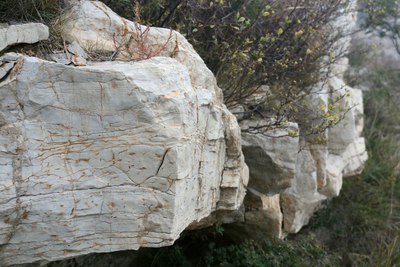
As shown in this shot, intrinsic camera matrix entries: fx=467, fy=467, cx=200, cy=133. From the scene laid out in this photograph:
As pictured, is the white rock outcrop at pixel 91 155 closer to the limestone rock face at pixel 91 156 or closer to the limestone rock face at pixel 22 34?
the limestone rock face at pixel 91 156

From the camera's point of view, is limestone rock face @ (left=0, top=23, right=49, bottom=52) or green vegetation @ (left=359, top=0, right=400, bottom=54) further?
green vegetation @ (left=359, top=0, right=400, bottom=54)

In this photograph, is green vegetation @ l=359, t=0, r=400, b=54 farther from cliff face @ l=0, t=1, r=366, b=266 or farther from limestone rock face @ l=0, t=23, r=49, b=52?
limestone rock face @ l=0, t=23, r=49, b=52

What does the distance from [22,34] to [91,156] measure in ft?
3.03

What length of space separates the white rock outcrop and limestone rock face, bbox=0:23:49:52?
181 millimetres

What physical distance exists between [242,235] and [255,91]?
1786 mm

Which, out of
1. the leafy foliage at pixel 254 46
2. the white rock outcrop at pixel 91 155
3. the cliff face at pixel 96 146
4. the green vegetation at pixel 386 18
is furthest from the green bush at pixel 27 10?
the green vegetation at pixel 386 18

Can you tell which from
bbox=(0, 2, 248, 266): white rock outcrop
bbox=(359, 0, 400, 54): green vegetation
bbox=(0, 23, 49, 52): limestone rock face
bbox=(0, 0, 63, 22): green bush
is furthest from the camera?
bbox=(359, 0, 400, 54): green vegetation

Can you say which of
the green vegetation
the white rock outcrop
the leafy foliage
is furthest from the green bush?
the green vegetation

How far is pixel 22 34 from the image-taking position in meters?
3.06

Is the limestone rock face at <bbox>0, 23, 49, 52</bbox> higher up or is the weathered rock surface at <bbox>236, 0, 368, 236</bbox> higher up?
the limestone rock face at <bbox>0, 23, 49, 52</bbox>

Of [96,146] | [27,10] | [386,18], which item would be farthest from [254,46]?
[386,18]

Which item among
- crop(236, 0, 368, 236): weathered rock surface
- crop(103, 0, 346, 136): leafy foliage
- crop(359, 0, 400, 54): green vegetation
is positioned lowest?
crop(236, 0, 368, 236): weathered rock surface

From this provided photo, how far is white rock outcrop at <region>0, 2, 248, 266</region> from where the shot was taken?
111 inches

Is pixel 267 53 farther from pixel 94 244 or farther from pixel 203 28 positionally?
pixel 94 244
